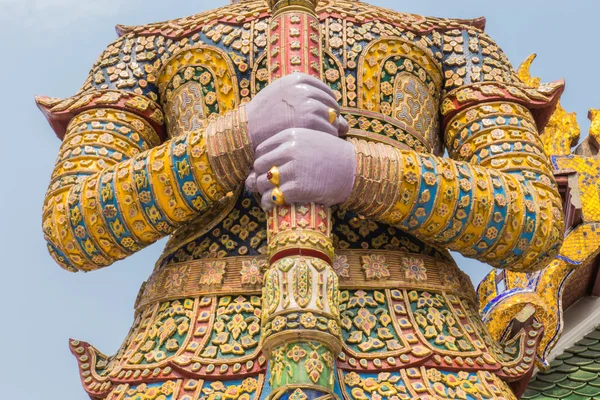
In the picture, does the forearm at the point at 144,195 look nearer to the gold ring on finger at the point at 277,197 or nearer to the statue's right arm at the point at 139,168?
the statue's right arm at the point at 139,168

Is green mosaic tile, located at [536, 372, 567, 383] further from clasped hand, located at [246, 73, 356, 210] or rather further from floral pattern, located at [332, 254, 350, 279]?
clasped hand, located at [246, 73, 356, 210]

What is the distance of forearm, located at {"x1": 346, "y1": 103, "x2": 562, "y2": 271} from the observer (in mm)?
3283

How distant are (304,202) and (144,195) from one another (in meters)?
0.60

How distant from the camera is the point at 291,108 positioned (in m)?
3.25

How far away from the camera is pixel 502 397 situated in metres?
3.27

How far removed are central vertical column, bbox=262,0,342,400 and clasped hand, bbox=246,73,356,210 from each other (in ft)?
0.24

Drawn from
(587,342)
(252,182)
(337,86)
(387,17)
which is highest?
(387,17)

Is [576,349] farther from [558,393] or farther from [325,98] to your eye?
[325,98]

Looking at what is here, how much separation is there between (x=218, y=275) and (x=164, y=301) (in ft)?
0.80

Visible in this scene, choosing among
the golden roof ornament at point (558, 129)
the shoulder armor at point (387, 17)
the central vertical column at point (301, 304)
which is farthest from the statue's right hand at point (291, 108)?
the golden roof ornament at point (558, 129)

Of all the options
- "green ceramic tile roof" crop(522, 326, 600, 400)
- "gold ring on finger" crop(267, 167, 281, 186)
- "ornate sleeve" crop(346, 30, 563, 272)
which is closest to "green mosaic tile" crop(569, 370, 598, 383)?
"green ceramic tile roof" crop(522, 326, 600, 400)

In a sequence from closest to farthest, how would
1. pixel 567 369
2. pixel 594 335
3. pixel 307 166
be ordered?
pixel 307 166
pixel 567 369
pixel 594 335

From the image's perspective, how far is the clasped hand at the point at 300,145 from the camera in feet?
10.3

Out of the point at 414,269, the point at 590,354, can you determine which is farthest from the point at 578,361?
the point at 414,269
